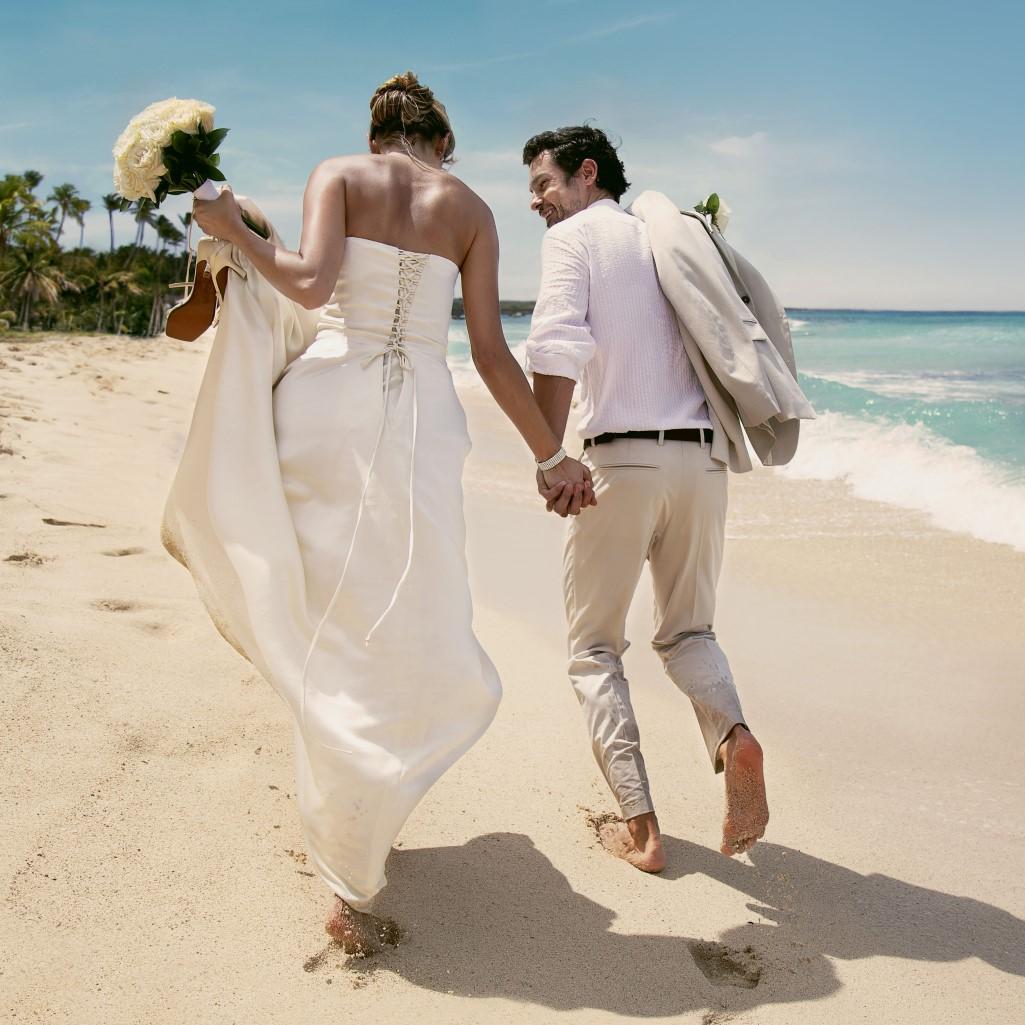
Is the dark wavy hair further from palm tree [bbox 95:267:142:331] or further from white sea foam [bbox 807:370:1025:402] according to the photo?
palm tree [bbox 95:267:142:331]

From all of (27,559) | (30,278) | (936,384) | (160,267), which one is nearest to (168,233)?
(160,267)

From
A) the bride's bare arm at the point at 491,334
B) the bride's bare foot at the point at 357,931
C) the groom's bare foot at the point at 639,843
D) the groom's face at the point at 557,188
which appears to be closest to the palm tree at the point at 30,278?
the groom's face at the point at 557,188

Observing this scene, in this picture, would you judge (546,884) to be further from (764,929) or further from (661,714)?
(661,714)

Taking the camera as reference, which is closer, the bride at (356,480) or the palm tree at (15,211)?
the bride at (356,480)

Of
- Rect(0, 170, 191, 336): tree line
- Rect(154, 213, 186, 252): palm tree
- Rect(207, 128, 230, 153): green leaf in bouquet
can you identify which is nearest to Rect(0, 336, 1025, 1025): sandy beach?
Answer: Rect(207, 128, 230, 153): green leaf in bouquet

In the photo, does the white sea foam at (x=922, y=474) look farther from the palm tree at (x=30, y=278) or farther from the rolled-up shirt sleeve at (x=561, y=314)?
the palm tree at (x=30, y=278)

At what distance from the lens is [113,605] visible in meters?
4.52

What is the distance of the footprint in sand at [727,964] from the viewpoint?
270 centimetres

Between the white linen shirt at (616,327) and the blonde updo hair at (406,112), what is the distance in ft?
1.91

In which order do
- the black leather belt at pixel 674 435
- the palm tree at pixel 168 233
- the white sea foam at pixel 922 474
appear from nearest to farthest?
the black leather belt at pixel 674 435
the white sea foam at pixel 922 474
the palm tree at pixel 168 233

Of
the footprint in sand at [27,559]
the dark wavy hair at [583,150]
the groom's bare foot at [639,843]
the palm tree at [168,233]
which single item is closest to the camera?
the groom's bare foot at [639,843]

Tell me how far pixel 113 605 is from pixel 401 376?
2310 mm

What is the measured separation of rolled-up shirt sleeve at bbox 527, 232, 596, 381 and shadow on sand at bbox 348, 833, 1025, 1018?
155 centimetres

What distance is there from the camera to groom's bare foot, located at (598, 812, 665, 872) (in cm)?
323
